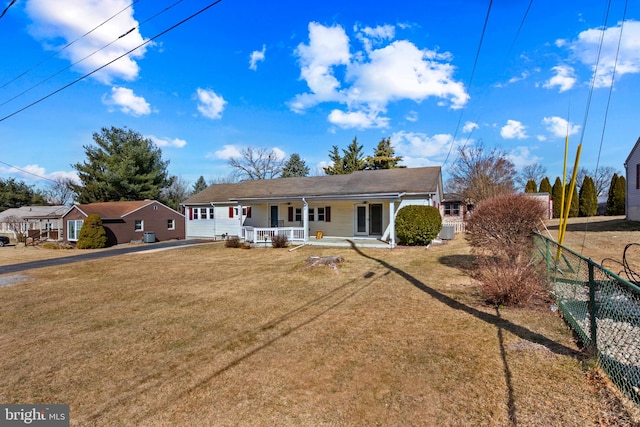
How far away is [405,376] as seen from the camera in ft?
12.4

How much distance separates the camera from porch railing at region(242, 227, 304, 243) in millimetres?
17516

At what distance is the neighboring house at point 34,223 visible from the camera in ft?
92.7

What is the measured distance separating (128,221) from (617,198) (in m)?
42.8

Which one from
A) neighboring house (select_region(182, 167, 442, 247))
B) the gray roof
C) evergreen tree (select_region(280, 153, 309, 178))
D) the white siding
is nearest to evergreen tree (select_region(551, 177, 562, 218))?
the white siding

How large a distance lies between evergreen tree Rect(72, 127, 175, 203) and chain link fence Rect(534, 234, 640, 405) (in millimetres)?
35904

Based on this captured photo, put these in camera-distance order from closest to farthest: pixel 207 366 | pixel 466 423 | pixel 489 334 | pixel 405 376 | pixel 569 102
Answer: pixel 466 423, pixel 405 376, pixel 207 366, pixel 489 334, pixel 569 102

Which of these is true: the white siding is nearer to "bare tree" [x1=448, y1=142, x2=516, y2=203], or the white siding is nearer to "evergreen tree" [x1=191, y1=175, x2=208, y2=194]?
"bare tree" [x1=448, y1=142, x2=516, y2=203]

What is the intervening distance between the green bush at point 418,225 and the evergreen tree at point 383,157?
84.0ft

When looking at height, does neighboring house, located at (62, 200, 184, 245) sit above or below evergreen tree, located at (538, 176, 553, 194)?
below

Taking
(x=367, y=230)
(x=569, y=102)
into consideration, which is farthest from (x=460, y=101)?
(x=367, y=230)

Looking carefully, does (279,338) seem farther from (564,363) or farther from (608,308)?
(608,308)

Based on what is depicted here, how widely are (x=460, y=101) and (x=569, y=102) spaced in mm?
5908

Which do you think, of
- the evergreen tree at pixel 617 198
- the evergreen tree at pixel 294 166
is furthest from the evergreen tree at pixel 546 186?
the evergreen tree at pixel 294 166

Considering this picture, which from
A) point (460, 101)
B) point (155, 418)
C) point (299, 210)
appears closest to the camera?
point (155, 418)
